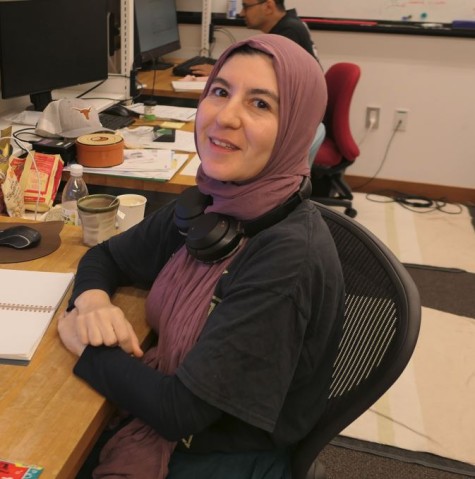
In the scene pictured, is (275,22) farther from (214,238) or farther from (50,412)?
(50,412)

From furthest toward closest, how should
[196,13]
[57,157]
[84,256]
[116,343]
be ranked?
[196,13]
[57,157]
[84,256]
[116,343]

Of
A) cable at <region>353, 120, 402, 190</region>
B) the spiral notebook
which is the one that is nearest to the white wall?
cable at <region>353, 120, 402, 190</region>

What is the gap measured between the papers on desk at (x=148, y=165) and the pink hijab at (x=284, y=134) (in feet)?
2.62

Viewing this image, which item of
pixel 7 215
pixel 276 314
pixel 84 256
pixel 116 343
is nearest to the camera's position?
pixel 276 314

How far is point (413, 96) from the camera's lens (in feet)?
12.2

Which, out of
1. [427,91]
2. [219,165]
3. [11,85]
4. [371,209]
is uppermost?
[219,165]

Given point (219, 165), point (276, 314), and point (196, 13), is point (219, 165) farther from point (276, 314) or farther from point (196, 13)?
point (196, 13)

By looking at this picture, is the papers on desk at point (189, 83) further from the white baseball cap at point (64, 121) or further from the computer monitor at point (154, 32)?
the white baseball cap at point (64, 121)

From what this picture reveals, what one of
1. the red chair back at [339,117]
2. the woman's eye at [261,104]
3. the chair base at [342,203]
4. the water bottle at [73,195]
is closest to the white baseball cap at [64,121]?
the water bottle at [73,195]

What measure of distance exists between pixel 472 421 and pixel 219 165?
4.95ft

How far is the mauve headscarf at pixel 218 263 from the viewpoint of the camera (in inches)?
36.4

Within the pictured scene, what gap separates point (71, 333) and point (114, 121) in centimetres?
153

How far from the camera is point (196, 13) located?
381 cm

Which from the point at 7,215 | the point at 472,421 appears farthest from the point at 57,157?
the point at 472,421
